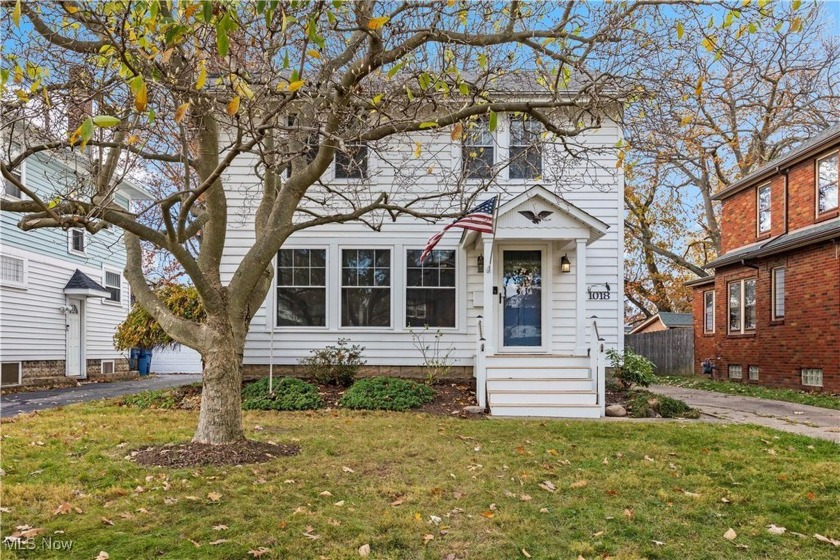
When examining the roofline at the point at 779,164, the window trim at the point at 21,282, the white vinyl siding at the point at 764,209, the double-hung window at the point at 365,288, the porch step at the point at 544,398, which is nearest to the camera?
the porch step at the point at 544,398

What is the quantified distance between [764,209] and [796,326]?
3864 mm

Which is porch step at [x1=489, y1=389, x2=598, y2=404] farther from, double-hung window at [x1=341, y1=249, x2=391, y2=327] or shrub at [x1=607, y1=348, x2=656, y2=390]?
double-hung window at [x1=341, y1=249, x2=391, y2=327]

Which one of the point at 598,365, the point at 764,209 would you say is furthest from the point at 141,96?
the point at 764,209

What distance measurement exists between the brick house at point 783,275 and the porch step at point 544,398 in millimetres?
7054

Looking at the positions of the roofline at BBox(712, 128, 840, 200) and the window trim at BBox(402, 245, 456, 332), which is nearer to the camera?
the window trim at BBox(402, 245, 456, 332)

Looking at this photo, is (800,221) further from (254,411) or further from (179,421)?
(179,421)

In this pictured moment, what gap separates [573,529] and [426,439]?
2860 millimetres

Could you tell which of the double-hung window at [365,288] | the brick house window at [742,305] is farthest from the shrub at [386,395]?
the brick house window at [742,305]

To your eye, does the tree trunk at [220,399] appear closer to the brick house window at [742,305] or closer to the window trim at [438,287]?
the window trim at [438,287]

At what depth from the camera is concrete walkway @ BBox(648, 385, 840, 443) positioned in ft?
24.4

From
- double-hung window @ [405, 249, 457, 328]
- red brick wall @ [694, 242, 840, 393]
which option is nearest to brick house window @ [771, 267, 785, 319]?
red brick wall @ [694, 242, 840, 393]

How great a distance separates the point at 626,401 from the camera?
9414 millimetres

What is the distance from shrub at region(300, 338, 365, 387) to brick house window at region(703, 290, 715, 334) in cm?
1354

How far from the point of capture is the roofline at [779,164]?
41.9 ft
